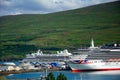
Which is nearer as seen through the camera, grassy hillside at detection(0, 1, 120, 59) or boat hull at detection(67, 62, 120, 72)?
boat hull at detection(67, 62, 120, 72)

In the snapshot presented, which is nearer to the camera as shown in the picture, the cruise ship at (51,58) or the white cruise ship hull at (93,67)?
the white cruise ship hull at (93,67)

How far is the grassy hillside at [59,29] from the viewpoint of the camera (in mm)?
67000

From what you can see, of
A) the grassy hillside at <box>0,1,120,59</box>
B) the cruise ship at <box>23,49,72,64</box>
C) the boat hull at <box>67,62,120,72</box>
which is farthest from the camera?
→ the grassy hillside at <box>0,1,120,59</box>

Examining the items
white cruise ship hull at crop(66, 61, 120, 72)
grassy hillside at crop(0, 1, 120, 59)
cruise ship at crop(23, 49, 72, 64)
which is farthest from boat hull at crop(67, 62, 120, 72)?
grassy hillside at crop(0, 1, 120, 59)

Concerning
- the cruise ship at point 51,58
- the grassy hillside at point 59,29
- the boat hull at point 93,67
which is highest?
the grassy hillside at point 59,29

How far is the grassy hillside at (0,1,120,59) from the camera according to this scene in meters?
67.0

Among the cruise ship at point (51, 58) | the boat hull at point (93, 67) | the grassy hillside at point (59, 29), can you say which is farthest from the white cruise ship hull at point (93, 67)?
→ the grassy hillside at point (59, 29)

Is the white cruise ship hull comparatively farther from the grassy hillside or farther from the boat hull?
the grassy hillside

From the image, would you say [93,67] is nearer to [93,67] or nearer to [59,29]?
[93,67]

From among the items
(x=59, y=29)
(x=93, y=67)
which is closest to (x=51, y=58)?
(x=93, y=67)

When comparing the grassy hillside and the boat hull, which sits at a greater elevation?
the grassy hillside

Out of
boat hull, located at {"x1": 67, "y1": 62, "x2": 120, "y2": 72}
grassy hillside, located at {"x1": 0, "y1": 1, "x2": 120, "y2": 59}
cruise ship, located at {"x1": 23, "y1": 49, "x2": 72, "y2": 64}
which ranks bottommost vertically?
boat hull, located at {"x1": 67, "y1": 62, "x2": 120, "y2": 72}

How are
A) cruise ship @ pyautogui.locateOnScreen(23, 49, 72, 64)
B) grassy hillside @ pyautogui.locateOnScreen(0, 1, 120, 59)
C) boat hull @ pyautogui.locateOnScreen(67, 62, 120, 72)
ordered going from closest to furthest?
1. boat hull @ pyautogui.locateOnScreen(67, 62, 120, 72)
2. cruise ship @ pyautogui.locateOnScreen(23, 49, 72, 64)
3. grassy hillside @ pyautogui.locateOnScreen(0, 1, 120, 59)

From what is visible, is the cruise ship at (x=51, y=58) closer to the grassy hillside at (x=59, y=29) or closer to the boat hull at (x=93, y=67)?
the grassy hillside at (x=59, y=29)
